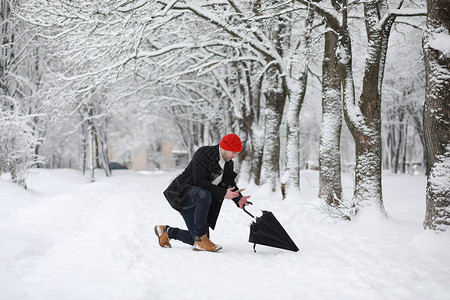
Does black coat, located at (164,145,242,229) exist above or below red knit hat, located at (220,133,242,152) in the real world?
below

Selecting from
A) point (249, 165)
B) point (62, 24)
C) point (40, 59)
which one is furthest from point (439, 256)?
point (40, 59)

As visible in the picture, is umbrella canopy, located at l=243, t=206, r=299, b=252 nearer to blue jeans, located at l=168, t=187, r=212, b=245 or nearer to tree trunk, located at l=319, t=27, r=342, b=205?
blue jeans, located at l=168, t=187, r=212, b=245

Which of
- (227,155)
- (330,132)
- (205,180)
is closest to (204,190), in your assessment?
(205,180)

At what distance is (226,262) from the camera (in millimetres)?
4441

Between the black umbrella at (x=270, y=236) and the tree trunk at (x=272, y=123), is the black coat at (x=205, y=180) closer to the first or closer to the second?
the black umbrella at (x=270, y=236)

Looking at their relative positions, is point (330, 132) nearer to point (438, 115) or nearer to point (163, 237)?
point (438, 115)

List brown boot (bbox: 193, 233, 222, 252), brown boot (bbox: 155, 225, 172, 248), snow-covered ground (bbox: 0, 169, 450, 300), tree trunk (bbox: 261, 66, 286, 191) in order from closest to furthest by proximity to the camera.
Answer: snow-covered ground (bbox: 0, 169, 450, 300)
brown boot (bbox: 193, 233, 222, 252)
brown boot (bbox: 155, 225, 172, 248)
tree trunk (bbox: 261, 66, 286, 191)

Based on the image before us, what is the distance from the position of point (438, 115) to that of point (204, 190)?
10.2 feet

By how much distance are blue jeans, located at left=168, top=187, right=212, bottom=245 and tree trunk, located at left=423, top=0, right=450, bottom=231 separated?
114 inches

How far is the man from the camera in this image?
476 centimetres

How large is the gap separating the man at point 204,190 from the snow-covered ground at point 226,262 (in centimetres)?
26

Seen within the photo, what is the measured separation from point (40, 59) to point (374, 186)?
1809 centimetres

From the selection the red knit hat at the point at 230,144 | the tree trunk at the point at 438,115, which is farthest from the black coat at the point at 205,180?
the tree trunk at the point at 438,115

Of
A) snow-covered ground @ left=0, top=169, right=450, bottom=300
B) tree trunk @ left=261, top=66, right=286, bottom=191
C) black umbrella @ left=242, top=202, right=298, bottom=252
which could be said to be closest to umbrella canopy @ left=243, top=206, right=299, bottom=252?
black umbrella @ left=242, top=202, right=298, bottom=252
